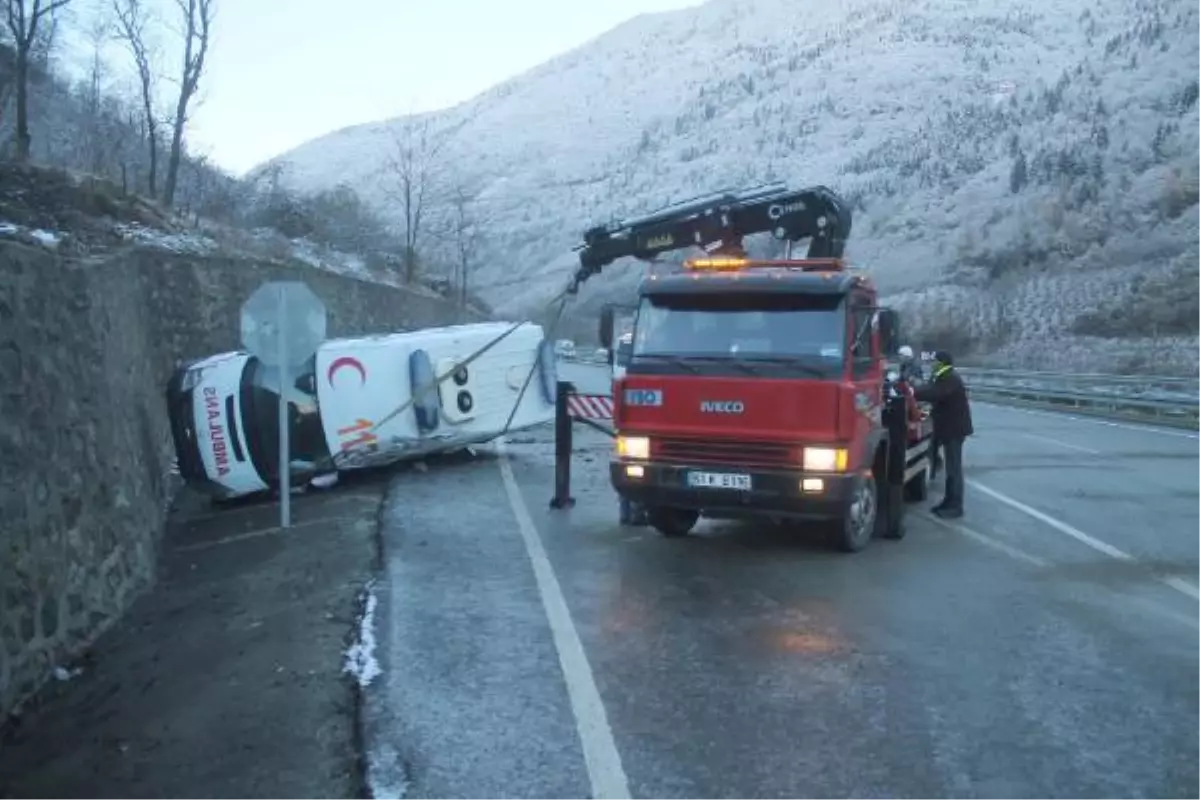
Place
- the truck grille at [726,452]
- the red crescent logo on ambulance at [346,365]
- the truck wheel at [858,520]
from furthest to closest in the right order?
the red crescent logo on ambulance at [346,365]
the truck wheel at [858,520]
the truck grille at [726,452]

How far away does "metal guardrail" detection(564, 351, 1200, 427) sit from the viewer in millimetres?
26984

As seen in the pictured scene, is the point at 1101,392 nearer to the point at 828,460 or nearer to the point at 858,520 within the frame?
the point at 858,520

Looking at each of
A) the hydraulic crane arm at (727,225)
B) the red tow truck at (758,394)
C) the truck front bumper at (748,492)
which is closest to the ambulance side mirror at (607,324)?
the red tow truck at (758,394)

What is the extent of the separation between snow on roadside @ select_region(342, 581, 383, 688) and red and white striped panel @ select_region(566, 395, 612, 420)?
5474 millimetres

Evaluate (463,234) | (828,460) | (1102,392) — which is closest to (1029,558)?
(828,460)

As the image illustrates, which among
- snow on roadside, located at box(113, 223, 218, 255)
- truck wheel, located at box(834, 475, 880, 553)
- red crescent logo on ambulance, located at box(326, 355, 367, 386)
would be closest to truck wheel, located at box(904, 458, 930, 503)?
truck wheel, located at box(834, 475, 880, 553)

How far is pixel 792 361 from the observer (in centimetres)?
970

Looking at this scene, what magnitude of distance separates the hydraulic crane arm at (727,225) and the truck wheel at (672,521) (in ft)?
11.4

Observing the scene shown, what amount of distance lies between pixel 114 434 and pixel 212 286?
413 inches

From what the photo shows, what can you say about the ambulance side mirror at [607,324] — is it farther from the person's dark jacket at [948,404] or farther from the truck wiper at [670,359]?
the person's dark jacket at [948,404]

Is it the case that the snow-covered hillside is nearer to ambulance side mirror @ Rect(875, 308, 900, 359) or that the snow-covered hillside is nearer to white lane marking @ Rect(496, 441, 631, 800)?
ambulance side mirror @ Rect(875, 308, 900, 359)

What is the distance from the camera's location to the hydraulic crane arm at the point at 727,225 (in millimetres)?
12742

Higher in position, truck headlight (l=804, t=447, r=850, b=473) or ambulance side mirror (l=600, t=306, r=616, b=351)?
ambulance side mirror (l=600, t=306, r=616, b=351)

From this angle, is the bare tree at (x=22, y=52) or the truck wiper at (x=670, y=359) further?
the bare tree at (x=22, y=52)
